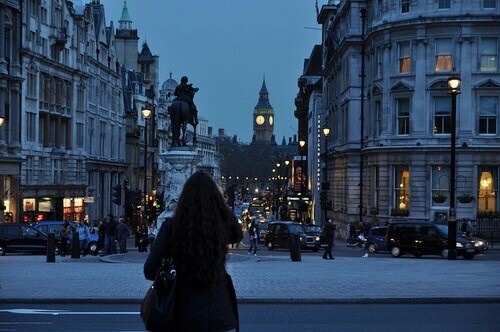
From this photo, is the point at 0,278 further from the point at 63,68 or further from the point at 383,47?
the point at 63,68

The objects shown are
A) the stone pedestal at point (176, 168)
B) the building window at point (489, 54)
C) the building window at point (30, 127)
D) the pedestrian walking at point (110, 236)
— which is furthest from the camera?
the building window at point (30, 127)

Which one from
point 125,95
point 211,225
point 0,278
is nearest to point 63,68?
point 125,95

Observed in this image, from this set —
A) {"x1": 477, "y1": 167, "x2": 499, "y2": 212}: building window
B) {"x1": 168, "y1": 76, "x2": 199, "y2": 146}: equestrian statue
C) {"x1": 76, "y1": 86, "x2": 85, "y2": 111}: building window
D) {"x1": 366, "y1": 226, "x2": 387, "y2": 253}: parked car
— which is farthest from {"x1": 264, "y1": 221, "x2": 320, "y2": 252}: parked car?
{"x1": 76, "y1": 86, "x2": 85, "y2": 111}: building window

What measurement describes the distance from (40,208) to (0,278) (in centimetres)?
4344

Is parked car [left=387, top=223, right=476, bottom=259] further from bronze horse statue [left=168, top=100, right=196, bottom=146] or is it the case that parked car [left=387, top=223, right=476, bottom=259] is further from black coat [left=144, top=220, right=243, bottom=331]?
black coat [left=144, top=220, right=243, bottom=331]

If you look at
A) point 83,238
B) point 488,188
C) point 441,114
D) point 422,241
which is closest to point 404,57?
point 441,114

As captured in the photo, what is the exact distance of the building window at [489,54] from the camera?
5656 centimetres

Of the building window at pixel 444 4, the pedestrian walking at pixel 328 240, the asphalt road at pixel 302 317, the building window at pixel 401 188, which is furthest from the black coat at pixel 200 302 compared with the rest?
the building window at pixel 401 188

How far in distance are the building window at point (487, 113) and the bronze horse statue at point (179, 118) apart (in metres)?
24.1

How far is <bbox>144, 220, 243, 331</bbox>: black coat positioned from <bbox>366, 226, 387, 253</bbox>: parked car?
4105 cm

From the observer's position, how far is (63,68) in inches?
2876

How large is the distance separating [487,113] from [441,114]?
8.14 feet

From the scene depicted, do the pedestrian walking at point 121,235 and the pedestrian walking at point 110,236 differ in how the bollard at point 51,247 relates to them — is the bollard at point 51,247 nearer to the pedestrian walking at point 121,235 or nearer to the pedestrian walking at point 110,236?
the pedestrian walking at point 110,236

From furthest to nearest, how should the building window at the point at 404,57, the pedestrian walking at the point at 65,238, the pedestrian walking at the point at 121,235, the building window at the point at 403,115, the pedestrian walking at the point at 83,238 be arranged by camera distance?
the building window at the point at 403,115 < the building window at the point at 404,57 < the pedestrian walking at the point at 83,238 < the pedestrian walking at the point at 65,238 < the pedestrian walking at the point at 121,235
